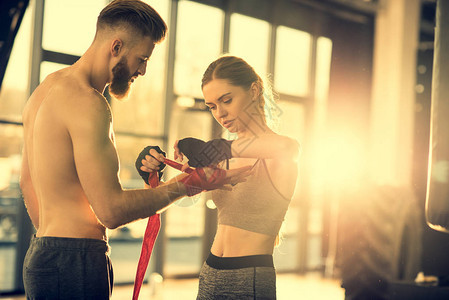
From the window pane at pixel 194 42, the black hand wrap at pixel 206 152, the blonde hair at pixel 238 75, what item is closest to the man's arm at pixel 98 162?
the black hand wrap at pixel 206 152

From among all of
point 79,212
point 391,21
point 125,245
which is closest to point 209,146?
point 79,212

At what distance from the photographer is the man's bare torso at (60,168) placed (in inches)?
52.2

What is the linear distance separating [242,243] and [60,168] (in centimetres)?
60

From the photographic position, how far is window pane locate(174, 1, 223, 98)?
18.4ft

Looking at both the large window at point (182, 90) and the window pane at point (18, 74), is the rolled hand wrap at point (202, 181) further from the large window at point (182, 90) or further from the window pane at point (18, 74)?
the window pane at point (18, 74)

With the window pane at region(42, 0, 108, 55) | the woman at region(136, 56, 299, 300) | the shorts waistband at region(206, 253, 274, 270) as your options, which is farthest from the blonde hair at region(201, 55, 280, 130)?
the window pane at region(42, 0, 108, 55)

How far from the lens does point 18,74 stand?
4602mm

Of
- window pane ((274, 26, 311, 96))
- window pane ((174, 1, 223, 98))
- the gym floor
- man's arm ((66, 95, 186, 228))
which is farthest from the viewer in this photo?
window pane ((274, 26, 311, 96))

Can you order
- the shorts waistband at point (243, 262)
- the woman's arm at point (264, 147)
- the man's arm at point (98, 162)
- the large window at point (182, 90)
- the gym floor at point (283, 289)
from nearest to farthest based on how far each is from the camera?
1. the man's arm at point (98, 162)
2. the woman's arm at point (264, 147)
3. the shorts waistband at point (243, 262)
4. the large window at point (182, 90)
5. the gym floor at point (283, 289)

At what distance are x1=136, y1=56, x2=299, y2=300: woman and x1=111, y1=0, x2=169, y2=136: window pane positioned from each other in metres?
3.74

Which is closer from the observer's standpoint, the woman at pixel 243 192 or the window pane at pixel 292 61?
the woman at pixel 243 192

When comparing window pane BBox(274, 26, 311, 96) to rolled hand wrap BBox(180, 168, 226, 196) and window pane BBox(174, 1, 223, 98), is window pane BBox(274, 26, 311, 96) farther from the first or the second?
rolled hand wrap BBox(180, 168, 226, 196)

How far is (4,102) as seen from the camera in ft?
14.7

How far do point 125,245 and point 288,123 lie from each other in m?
4.32
